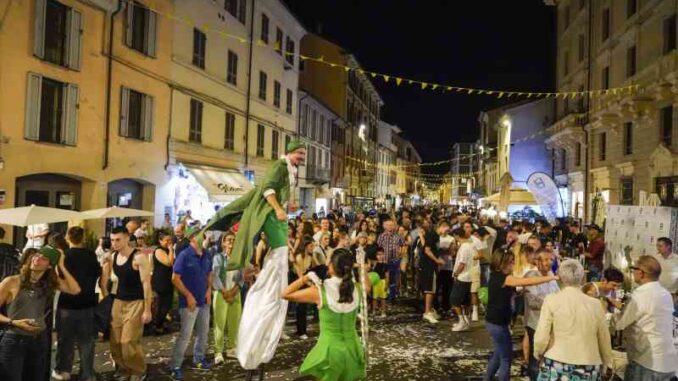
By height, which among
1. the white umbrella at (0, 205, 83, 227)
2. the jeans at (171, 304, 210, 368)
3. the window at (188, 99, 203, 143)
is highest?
the window at (188, 99, 203, 143)

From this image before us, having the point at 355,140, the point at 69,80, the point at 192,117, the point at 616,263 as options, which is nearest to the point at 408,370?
the point at 616,263

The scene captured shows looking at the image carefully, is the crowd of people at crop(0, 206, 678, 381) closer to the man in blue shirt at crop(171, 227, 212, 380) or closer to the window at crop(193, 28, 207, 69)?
the man in blue shirt at crop(171, 227, 212, 380)

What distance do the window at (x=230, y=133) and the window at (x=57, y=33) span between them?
32.4ft

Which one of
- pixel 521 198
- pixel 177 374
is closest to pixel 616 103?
pixel 521 198

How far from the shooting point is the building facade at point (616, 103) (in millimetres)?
20047

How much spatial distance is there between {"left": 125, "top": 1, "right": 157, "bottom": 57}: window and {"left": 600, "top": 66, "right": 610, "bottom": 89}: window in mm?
20851

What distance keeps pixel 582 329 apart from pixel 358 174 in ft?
179

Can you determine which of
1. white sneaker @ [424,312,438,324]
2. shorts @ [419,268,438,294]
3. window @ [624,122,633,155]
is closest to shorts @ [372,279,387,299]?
shorts @ [419,268,438,294]

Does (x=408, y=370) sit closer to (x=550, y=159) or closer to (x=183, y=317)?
(x=183, y=317)

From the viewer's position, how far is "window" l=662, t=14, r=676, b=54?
19.7 metres

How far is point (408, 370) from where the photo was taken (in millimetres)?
7816

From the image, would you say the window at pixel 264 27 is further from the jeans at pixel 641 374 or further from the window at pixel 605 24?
the jeans at pixel 641 374

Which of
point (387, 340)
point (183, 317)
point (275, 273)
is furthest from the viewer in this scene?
point (387, 340)

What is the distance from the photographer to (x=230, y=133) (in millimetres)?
25328
